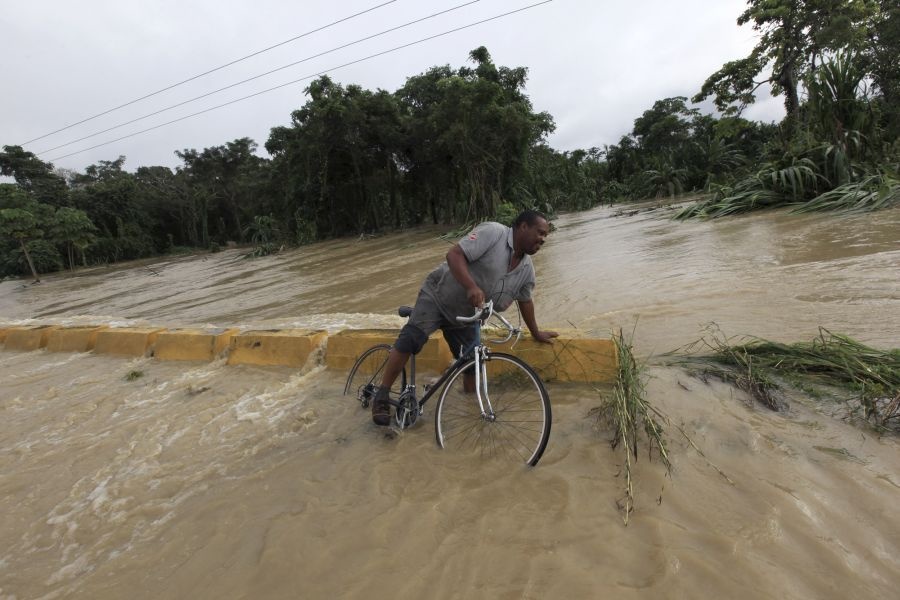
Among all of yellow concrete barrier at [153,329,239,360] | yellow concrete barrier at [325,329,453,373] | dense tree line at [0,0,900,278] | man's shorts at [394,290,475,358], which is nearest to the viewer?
man's shorts at [394,290,475,358]

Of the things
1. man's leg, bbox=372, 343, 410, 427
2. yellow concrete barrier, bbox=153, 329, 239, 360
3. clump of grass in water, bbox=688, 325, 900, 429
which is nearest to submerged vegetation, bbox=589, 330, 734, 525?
clump of grass in water, bbox=688, 325, 900, 429

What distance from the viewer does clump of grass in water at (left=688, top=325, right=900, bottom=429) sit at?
Result: 240 cm

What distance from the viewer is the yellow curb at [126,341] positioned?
5711 mm

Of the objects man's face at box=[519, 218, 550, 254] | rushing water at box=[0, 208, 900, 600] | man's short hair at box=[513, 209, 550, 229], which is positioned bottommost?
rushing water at box=[0, 208, 900, 600]

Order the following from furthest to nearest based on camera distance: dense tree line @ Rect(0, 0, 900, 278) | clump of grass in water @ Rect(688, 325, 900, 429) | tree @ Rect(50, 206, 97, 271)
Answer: tree @ Rect(50, 206, 97, 271)
dense tree line @ Rect(0, 0, 900, 278)
clump of grass in water @ Rect(688, 325, 900, 429)

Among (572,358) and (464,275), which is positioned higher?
(464,275)

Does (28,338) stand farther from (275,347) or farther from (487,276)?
(487,276)

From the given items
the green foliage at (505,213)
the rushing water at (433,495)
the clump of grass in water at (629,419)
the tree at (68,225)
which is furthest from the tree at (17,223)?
Answer: the clump of grass in water at (629,419)

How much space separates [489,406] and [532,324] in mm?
750

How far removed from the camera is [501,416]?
288 cm

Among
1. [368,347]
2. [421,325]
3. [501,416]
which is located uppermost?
[421,325]

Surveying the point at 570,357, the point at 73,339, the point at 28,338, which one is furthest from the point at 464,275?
the point at 28,338

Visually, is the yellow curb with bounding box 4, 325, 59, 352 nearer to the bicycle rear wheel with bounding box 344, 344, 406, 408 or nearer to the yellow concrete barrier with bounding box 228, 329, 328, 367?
the yellow concrete barrier with bounding box 228, 329, 328, 367

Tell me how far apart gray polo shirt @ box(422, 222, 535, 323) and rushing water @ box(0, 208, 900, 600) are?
838mm
